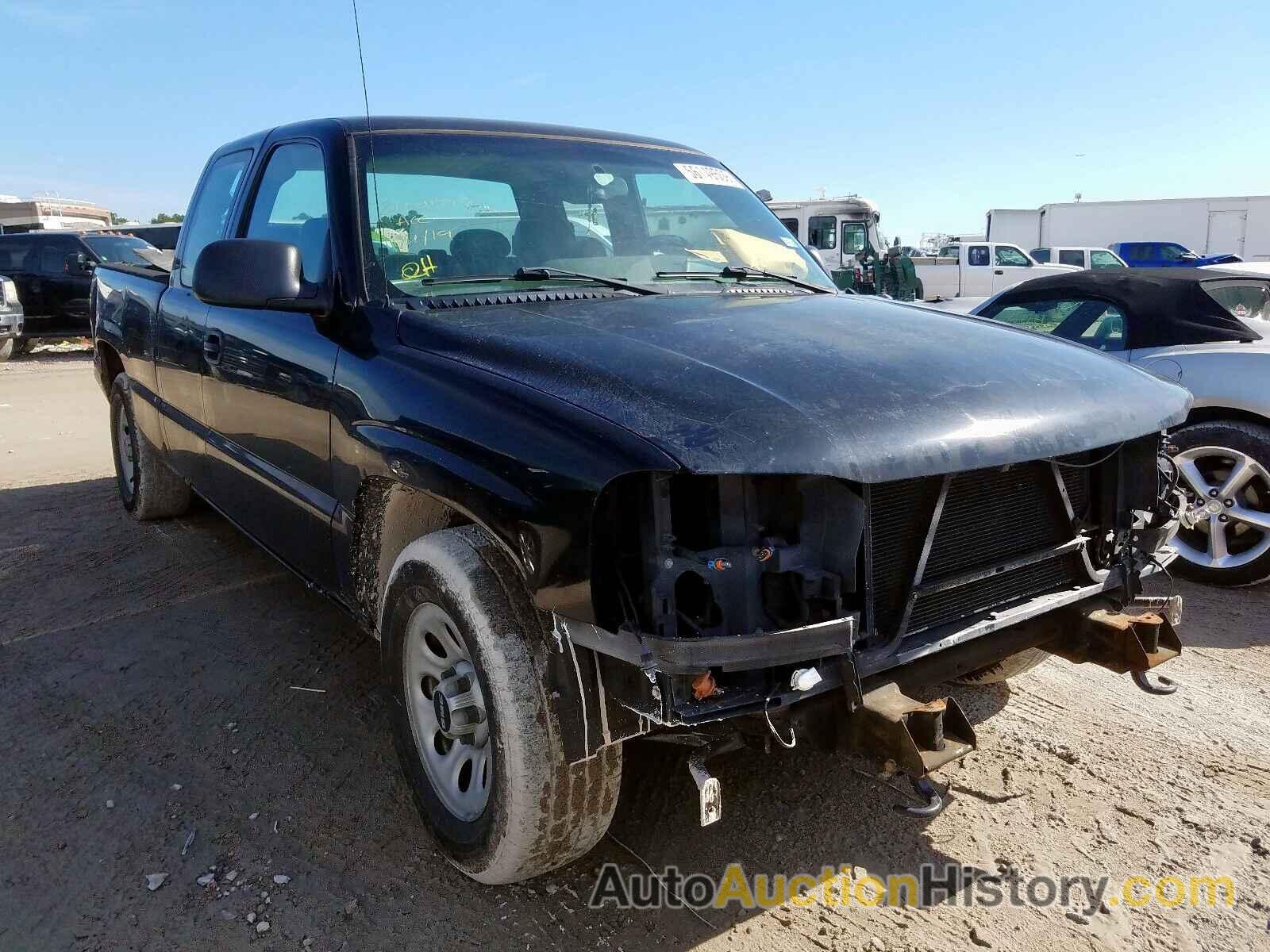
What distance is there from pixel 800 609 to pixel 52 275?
16099mm

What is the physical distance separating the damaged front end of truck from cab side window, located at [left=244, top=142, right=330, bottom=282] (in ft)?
5.11

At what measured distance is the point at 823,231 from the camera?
22.1 meters

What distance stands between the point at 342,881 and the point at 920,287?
65.6 ft

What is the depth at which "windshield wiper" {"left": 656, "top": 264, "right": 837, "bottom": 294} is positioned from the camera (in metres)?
3.19

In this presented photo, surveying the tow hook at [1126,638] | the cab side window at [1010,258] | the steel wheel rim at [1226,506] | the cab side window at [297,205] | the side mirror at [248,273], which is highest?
the cab side window at [297,205]

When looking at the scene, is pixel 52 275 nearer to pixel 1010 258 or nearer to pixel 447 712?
pixel 447 712

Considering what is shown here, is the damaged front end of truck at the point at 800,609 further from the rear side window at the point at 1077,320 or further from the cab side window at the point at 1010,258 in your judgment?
the cab side window at the point at 1010,258

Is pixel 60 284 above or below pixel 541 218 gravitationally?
below

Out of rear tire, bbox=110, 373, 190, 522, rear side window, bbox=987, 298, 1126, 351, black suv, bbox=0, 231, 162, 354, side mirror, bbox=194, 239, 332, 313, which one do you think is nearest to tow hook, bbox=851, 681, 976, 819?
side mirror, bbox=194, 239, 332, 313

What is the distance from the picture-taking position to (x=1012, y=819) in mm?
2748

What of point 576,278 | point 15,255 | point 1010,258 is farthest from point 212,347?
point 1010,258

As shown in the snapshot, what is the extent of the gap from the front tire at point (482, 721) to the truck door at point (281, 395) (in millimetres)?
621

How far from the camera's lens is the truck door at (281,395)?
2936mm

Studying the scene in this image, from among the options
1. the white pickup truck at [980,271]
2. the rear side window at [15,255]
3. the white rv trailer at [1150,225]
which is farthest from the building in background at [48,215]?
the white rv trailer at [1150,225]
